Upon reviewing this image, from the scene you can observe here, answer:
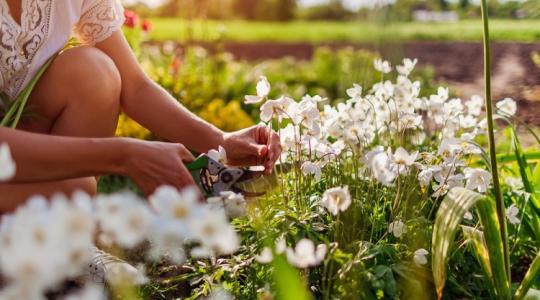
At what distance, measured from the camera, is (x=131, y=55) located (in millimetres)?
2260

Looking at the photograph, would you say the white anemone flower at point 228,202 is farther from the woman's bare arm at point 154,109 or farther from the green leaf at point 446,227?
the woman's bare arm at point 154,109

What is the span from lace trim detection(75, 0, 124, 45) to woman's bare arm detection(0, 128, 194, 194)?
626 mm

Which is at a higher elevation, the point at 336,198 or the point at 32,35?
the point at 32,35

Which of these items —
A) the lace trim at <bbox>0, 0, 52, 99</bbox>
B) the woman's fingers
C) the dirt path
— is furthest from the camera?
the dirt path

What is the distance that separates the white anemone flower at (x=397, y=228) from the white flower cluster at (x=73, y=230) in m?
0.77

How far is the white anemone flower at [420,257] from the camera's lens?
1.70 m

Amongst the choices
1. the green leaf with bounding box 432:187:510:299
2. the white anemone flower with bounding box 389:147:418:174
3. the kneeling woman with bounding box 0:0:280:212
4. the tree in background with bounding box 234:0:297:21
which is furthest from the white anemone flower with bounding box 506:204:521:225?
the tree in background with bounding box 234:0:297:21

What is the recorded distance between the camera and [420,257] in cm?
170

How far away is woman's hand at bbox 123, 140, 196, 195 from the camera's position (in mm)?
1538

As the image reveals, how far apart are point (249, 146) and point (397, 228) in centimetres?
40

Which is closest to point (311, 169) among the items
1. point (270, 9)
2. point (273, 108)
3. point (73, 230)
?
point (273, 108)

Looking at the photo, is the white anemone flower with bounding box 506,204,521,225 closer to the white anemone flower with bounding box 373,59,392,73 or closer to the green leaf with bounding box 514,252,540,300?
the green leaf with bounding box 514,252,540,300

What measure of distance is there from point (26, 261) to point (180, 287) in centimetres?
106

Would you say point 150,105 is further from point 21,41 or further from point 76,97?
point 21,41
